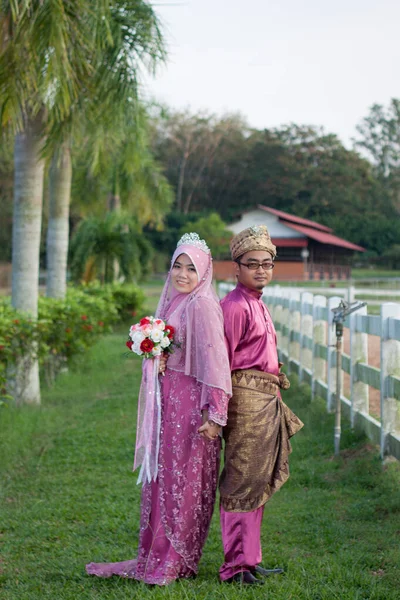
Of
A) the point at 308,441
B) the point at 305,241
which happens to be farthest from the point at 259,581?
the point at 305,241

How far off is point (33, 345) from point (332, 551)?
242 inches

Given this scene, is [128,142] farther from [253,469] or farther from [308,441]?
[253,469]

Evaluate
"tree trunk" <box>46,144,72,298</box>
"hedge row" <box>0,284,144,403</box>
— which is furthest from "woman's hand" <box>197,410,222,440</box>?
"tree trunk" <box>46,144,72,298</box>

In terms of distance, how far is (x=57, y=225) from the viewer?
13562 millimetres

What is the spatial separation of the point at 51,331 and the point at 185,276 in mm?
6950

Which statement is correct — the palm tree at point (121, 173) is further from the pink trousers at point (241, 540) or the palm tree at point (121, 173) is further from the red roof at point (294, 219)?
the red roof at point (294, 219)

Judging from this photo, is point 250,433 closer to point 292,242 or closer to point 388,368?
point 388,368

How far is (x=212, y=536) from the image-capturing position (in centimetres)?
527

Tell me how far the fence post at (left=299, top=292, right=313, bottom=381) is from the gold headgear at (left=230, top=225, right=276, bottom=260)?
565 centimetres

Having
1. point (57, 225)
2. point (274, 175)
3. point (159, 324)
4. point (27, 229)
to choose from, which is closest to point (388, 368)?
point (159, 324)

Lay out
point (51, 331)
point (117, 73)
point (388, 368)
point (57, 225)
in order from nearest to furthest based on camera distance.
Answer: point (388, 368) → point (117, 73) → point (51, 331) → point (57, 225)

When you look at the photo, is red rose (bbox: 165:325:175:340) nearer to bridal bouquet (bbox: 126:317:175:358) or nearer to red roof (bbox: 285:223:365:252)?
bridal bouquet (bbox: 126:317:175:358)

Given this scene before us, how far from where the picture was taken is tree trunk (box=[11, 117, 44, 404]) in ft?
33.4

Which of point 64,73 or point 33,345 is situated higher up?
point 64,73
